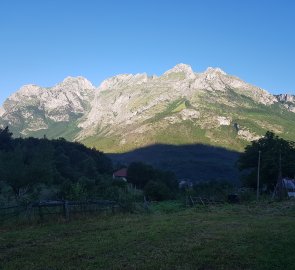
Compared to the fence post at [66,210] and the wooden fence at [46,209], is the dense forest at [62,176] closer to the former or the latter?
the wooden fence at [46,209]

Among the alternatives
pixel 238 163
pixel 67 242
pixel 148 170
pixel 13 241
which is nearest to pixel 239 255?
pixel 67 242

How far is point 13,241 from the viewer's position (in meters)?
18.8

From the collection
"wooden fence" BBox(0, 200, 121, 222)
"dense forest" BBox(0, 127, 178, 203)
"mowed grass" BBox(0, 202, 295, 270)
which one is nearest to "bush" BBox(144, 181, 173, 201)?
"dense forest" BBox(0, 127, 178, 203)

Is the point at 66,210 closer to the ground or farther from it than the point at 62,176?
closer to the ground

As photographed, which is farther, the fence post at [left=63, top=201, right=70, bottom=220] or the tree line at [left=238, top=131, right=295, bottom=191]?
the tree line at [left=238, top=131, right=295, bottom=191]

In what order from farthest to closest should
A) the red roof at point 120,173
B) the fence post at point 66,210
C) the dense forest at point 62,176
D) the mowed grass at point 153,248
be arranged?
the red roof at point 120,173
the dense forest at point 62,176
the fence post at point 66,210
the mowed grass at point 153,248

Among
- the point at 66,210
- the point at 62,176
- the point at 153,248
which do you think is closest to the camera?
the point at 153,248

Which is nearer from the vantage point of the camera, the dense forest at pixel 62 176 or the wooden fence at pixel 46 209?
the wooden fence at pixel 46 209

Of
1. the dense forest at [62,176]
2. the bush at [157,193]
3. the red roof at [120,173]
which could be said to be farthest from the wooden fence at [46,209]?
the red roof at [120,173]

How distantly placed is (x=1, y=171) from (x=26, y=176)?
124 inches

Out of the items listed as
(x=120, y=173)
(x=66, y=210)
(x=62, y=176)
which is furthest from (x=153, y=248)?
(x=120, y=173)

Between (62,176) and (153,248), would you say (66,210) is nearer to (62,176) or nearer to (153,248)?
(153,248)

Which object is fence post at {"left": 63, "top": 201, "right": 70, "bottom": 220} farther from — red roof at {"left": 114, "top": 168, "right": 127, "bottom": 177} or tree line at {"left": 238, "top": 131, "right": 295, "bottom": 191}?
red roof at {"left": 114, "top": 168, "right": 127, "bottom": 177}

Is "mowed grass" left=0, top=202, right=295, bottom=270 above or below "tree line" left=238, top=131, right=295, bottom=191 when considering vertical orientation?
below
